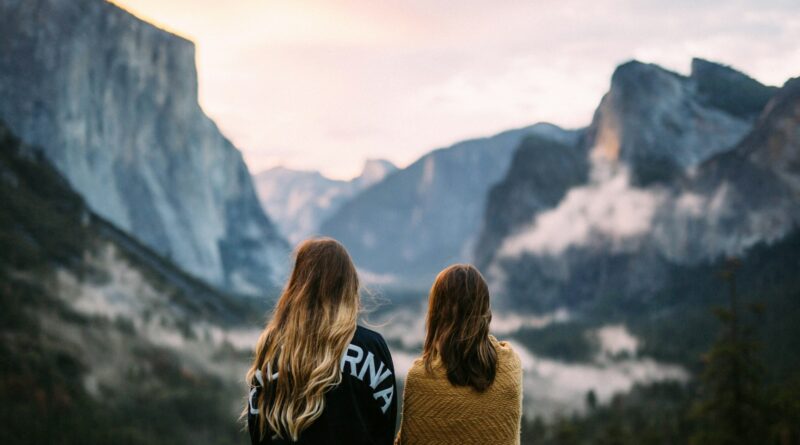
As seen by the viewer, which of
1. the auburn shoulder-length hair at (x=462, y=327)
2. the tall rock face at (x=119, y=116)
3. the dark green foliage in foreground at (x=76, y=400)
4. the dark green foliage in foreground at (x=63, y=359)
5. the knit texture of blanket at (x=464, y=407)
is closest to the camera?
the auburn shoulder-length hair at (x=462, y=327)

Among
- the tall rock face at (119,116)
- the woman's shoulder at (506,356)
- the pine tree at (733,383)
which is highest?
the tall rock face at (119,116)

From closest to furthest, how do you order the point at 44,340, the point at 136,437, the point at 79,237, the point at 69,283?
1. the point at 136,437
2. the point at 44,340
3. the point at 69,283
4. the point at 79,237

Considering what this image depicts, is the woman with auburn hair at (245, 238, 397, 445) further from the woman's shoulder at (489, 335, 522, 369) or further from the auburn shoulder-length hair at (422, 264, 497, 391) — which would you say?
the woman's shoulder at (489, 335, 522, 369)

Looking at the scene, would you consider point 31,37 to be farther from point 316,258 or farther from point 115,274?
point 316,258

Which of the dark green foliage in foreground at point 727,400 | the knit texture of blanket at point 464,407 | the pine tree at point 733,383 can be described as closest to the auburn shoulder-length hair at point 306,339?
the knit texture of blanket at point 464,407

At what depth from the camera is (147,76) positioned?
6211 inches

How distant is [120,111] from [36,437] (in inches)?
3921

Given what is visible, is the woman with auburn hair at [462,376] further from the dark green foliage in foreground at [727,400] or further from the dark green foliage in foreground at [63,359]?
the dark green foliage in foreground at [63,359]

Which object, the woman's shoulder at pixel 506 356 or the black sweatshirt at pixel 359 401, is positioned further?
the woman's shoulder at pixel 506 356

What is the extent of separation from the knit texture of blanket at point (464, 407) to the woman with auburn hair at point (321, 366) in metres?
0.56

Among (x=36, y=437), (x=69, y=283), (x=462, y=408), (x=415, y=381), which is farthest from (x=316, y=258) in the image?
(x=69, y=283)

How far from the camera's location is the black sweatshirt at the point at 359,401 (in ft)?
20.1

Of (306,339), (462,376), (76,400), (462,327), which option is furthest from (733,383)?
(76,400)

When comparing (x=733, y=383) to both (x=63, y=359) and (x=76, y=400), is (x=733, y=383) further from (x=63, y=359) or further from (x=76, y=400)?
(x=63, y=359)
